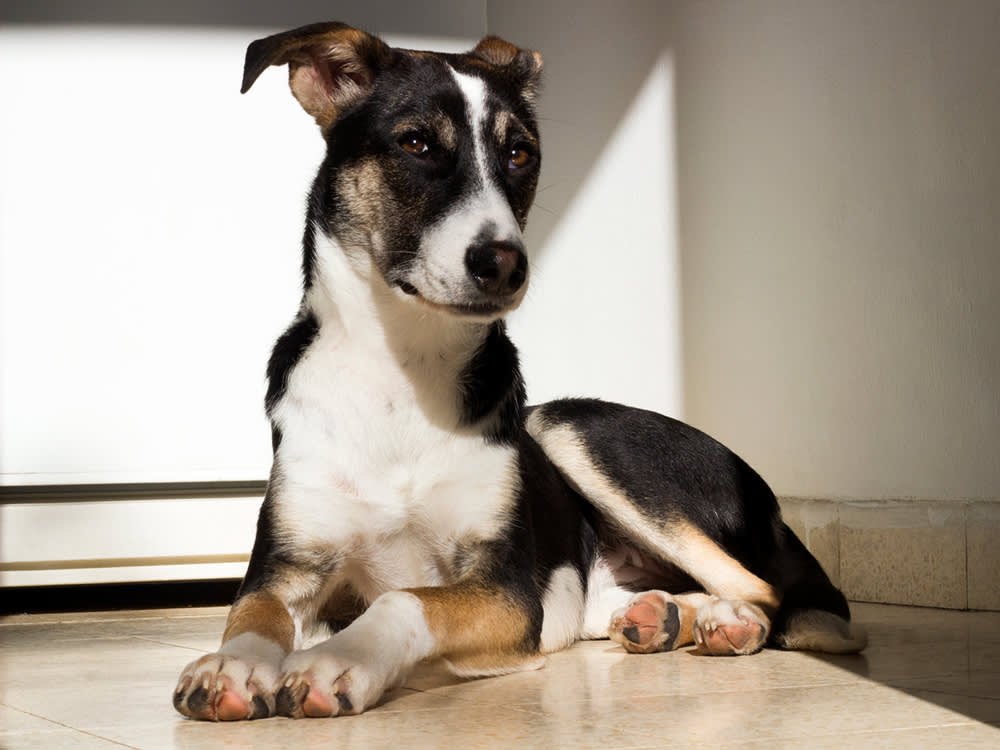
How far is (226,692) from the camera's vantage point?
77.4 inches

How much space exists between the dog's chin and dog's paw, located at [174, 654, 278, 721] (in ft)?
2.65

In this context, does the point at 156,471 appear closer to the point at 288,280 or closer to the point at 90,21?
the point at 288,280

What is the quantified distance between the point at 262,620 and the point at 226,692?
0.35 metres

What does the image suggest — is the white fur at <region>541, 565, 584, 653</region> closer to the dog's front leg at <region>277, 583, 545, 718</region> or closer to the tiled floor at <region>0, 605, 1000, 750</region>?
the tiled floor at <region>0, 605, 1000, 750</region>

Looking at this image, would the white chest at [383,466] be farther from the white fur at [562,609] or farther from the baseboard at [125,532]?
the baseboard at [125,532]

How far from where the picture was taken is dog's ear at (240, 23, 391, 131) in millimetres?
2746

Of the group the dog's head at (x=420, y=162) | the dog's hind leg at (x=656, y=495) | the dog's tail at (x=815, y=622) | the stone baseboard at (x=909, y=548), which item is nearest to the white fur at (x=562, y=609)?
the dog's hind leg at (x=656, y=495)

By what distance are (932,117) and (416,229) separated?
1.79 m

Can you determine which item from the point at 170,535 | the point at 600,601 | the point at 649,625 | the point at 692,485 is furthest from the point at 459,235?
the point at 170,535

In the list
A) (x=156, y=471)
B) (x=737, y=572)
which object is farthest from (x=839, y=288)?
(x=156, y=471)

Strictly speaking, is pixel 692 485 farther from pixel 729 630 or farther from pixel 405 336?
pixel 405 336

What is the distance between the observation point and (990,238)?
3311 millimetres

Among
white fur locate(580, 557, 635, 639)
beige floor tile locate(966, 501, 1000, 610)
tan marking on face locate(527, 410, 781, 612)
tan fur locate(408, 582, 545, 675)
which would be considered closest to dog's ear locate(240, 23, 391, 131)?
tan marking on face locate(527, 410, 781, 612)

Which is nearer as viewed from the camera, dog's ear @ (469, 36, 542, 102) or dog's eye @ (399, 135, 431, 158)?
dog's eye @ (399, 135, 431, 158)
